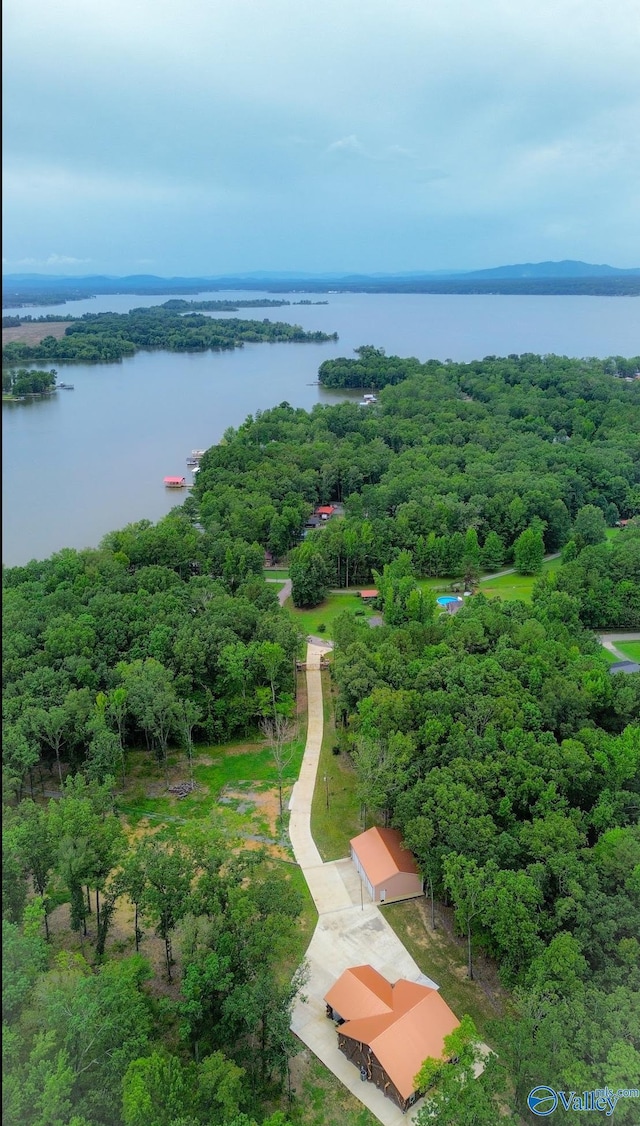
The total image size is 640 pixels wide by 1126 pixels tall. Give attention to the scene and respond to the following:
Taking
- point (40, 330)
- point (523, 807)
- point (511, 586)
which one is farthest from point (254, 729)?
point (40, 330)

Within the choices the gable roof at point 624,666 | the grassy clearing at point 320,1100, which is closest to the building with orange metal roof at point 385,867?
the grassy clearing at point 320,1100

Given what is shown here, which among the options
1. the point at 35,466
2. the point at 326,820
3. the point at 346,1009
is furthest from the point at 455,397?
the point at 346,1009

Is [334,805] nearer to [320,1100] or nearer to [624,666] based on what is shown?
[320,1100]

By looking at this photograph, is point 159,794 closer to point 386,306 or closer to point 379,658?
point 379,658

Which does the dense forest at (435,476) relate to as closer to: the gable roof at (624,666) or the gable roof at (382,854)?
the gable roof at (624,666)

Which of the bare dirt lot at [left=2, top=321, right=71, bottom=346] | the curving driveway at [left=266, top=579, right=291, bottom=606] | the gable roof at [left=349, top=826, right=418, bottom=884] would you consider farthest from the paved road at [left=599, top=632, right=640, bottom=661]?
the bare dirt lot at [left=2, top=321, right=71, bottom=346]

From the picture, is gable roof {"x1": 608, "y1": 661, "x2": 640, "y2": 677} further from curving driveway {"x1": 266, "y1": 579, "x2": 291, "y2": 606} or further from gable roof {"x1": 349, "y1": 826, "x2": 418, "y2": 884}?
curving driveway {"x1": 266, "y1": 579, "x2": 291, "y2": 606}
